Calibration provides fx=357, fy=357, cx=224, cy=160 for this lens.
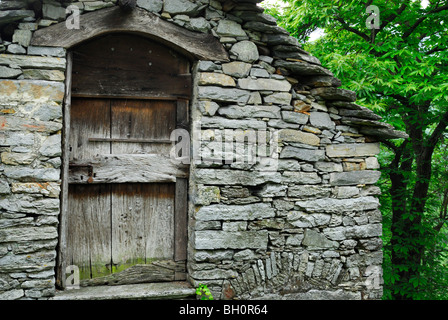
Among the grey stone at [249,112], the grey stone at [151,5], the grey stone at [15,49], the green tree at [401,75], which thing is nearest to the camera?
the grey stone at [15,49]

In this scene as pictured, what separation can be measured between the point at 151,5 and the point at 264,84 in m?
1.28

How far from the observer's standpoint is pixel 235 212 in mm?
3391

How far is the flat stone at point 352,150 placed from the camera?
3.71 m

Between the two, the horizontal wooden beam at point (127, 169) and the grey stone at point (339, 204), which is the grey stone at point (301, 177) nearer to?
the grey stone at point (339, 204)

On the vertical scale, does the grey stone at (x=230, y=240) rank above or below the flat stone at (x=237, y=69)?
below

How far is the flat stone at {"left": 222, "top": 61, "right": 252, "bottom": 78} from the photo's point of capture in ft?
11.3

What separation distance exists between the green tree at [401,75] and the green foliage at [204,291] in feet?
9.64

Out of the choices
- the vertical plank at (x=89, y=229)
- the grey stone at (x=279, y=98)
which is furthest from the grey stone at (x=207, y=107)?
the vertical plank at (x=89, y=229)

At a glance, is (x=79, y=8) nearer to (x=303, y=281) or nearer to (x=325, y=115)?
(x=325, y=115)

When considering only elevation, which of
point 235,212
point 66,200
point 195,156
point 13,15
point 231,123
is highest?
point 13,15

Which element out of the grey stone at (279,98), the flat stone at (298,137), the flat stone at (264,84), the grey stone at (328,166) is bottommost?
the grey stone at (328,166)

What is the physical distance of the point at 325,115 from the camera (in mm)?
3715

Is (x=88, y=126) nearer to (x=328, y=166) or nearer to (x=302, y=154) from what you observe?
(x=302, y=154)

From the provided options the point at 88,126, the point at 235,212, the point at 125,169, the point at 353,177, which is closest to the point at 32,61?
the point at 88,126
